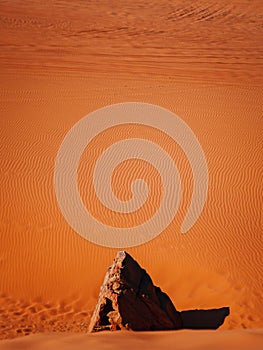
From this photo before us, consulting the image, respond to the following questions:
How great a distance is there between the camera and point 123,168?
11219 mm

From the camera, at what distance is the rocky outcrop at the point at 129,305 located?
5641 mm

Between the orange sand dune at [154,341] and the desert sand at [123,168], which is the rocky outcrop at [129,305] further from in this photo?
the orange sand dune at [154,341]

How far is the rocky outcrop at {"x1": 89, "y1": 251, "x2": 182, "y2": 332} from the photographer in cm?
564

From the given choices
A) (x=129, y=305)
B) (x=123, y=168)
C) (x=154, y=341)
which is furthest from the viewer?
(x=123, y=168)

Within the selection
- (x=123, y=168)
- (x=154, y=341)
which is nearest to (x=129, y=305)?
(x=154, y=341)

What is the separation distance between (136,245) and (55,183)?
2.74 metres

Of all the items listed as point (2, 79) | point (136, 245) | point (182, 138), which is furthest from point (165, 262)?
point (2, 79)

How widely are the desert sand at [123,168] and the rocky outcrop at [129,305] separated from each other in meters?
0.90

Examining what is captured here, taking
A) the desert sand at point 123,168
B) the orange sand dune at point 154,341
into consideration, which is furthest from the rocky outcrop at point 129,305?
the orange sand dune at point 154,341

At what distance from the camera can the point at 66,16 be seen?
25.6 meters

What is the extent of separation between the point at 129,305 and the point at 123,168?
5712 millimetres

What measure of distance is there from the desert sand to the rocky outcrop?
2.94 feet

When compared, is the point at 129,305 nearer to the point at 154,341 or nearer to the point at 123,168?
the point at 154,341

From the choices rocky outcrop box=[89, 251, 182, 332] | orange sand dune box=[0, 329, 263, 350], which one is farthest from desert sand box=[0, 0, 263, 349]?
rocky outcrop box=[89, 251, 182, 332]
